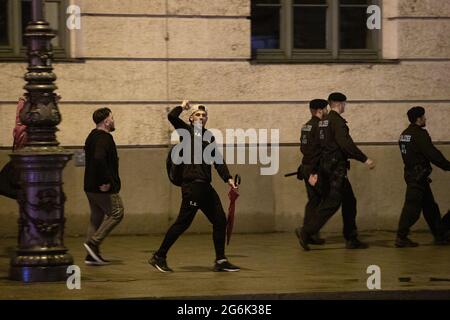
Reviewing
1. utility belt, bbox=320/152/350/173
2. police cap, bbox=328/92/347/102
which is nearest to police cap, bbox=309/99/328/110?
police cap, bbox=328/92/347/102

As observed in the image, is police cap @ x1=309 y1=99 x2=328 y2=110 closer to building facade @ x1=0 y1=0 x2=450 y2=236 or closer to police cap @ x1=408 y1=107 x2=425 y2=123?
police cap @ x1=408 y1=107 x2=425 y2=123

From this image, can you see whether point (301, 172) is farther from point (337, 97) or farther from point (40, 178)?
point (40, 178)

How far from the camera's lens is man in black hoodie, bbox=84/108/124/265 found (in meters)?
14.6

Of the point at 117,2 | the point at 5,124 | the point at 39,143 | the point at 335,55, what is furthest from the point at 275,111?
the point at 39,143

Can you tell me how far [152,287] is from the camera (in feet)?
41.7

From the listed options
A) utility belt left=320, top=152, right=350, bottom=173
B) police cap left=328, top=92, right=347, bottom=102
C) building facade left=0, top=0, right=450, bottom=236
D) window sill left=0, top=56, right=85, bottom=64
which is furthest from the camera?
building facade left=0, top=0, right=450, bottom=236

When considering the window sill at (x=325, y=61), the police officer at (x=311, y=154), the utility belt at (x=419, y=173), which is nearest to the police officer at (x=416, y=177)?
the utility belt at (x=419, y=173)

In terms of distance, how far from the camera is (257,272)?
46.2 ft

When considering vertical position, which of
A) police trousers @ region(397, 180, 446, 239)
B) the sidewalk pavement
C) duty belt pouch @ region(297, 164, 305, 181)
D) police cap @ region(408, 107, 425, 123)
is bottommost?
the sidewalk pavement

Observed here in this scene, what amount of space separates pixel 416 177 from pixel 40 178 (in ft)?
18.7

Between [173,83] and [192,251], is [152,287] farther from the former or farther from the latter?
[173,83]

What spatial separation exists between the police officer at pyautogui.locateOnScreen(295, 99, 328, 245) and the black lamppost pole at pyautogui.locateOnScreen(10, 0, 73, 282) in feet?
14.6

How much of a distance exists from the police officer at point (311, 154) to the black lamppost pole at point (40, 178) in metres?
4.44
